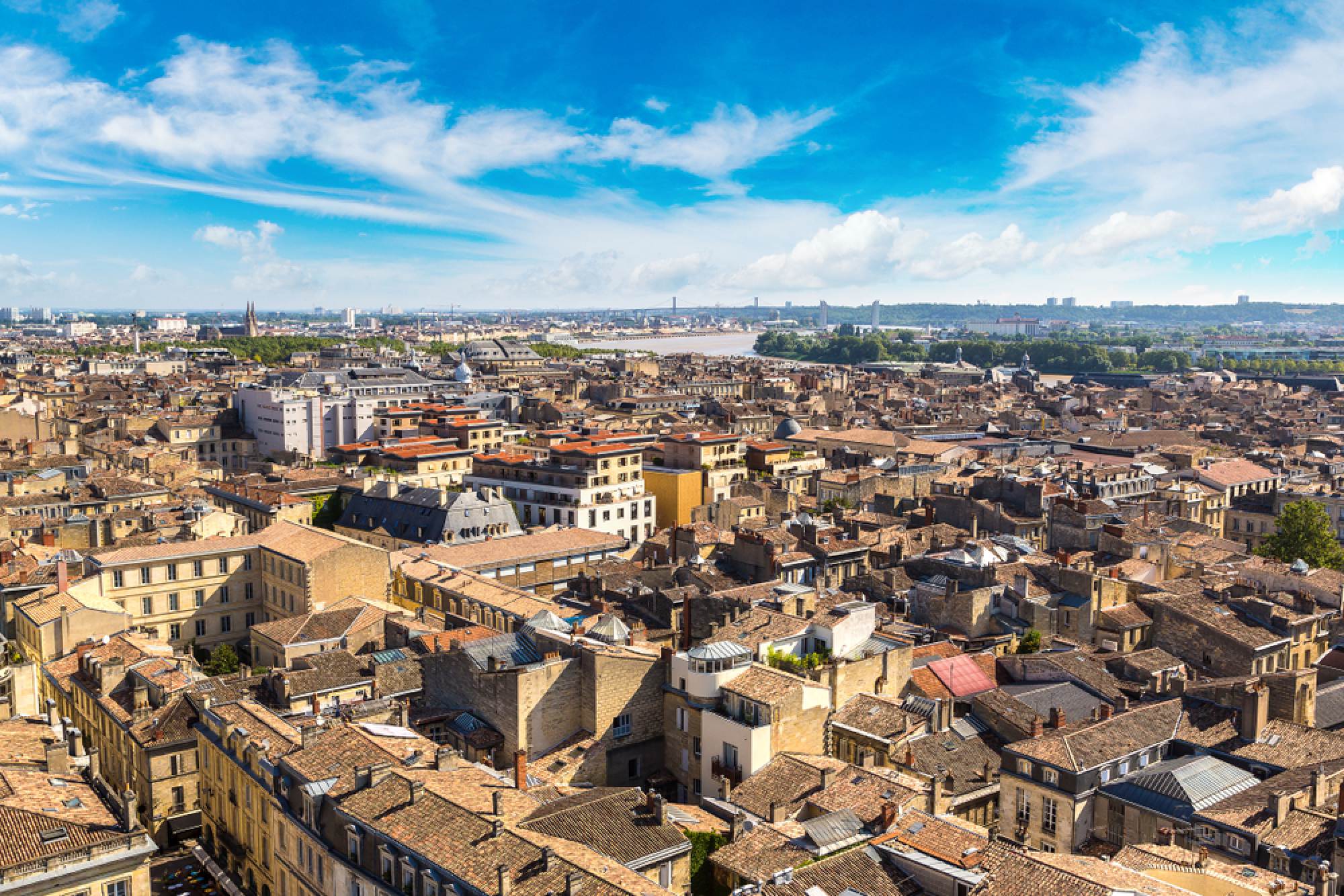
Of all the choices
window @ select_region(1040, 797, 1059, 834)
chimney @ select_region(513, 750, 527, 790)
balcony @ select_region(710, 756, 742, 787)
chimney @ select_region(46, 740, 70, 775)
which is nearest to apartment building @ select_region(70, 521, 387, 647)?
chimney @ select_region(46, 740, 70, 775)

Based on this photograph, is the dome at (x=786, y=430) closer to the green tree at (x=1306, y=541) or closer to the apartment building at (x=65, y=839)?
the green tree at (x=1306, y=541)

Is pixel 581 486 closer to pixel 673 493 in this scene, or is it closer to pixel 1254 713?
pixel 673 493

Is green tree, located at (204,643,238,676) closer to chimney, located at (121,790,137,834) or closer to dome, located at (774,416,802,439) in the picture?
chimney, located at (121,790,137,834)

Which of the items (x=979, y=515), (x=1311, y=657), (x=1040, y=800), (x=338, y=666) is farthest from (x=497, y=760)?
(x=979, y=515)

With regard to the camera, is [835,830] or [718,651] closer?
[835,830]

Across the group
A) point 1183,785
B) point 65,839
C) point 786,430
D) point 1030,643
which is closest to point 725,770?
point 1183,785
